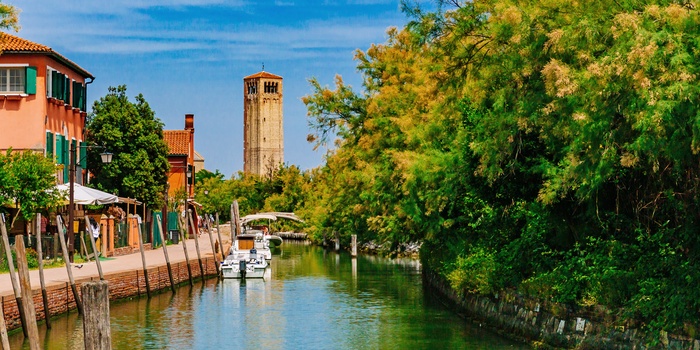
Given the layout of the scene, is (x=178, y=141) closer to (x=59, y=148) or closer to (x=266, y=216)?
(x=266, y=216)

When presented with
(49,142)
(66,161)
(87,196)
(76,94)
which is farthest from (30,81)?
(76,94)

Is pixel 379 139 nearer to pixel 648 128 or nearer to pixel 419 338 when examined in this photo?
pixel 419 338

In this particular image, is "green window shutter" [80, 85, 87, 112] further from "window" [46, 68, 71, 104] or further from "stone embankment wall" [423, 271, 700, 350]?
"stone embankment wall" [423, 271, 700, 350]

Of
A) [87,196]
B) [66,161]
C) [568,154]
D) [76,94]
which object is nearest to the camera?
[568,154]

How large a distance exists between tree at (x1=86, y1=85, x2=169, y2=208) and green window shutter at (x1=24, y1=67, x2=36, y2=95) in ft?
47.5

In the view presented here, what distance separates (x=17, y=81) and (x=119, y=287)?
1520 cm

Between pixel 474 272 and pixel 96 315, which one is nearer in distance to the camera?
pixel 96 315

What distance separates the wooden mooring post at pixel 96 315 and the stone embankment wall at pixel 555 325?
945 cm

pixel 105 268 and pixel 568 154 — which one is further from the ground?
pixel 568 154

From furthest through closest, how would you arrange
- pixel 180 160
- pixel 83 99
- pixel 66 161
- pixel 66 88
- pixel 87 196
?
pixel 180 160 < pixel 83 99 < pixel 66 88 < pixel 66 161 < pixel 87 196

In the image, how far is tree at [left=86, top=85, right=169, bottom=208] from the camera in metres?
62.6

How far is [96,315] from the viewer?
49.8 ft

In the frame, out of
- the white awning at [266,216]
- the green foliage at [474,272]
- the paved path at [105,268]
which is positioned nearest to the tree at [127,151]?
the paved path at [105,268]

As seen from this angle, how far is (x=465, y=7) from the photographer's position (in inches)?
931
